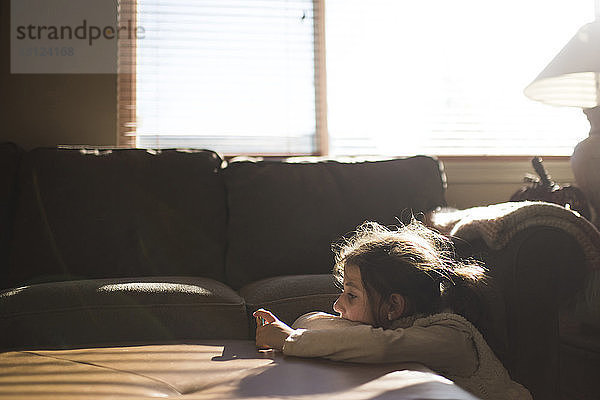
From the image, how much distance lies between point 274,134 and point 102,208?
928mm

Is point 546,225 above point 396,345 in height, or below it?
above

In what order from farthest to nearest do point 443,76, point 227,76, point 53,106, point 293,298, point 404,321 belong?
point 443,76 < point 227,76 < point 53,106 < point 293,298 < point 404,321

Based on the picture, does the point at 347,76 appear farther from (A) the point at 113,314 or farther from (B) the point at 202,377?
(B) the point at 202,377

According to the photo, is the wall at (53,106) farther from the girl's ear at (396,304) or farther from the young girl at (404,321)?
the girl's ear at (396,304)

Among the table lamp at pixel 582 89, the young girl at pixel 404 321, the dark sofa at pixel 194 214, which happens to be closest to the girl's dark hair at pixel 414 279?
the young girl at pixel 404 321

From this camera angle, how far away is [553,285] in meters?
1.36

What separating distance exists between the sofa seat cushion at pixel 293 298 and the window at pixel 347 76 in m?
1.15

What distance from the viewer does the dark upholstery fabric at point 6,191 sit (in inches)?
81.1

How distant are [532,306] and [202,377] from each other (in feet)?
2.43

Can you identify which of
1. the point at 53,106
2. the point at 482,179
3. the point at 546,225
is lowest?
the point at 546,225

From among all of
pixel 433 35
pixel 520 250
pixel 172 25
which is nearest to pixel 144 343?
pixel 520 250

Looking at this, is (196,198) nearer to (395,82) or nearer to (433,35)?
(395,82)

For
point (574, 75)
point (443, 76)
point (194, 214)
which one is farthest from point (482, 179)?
point (194, 214)

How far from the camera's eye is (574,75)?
2.34 metres
